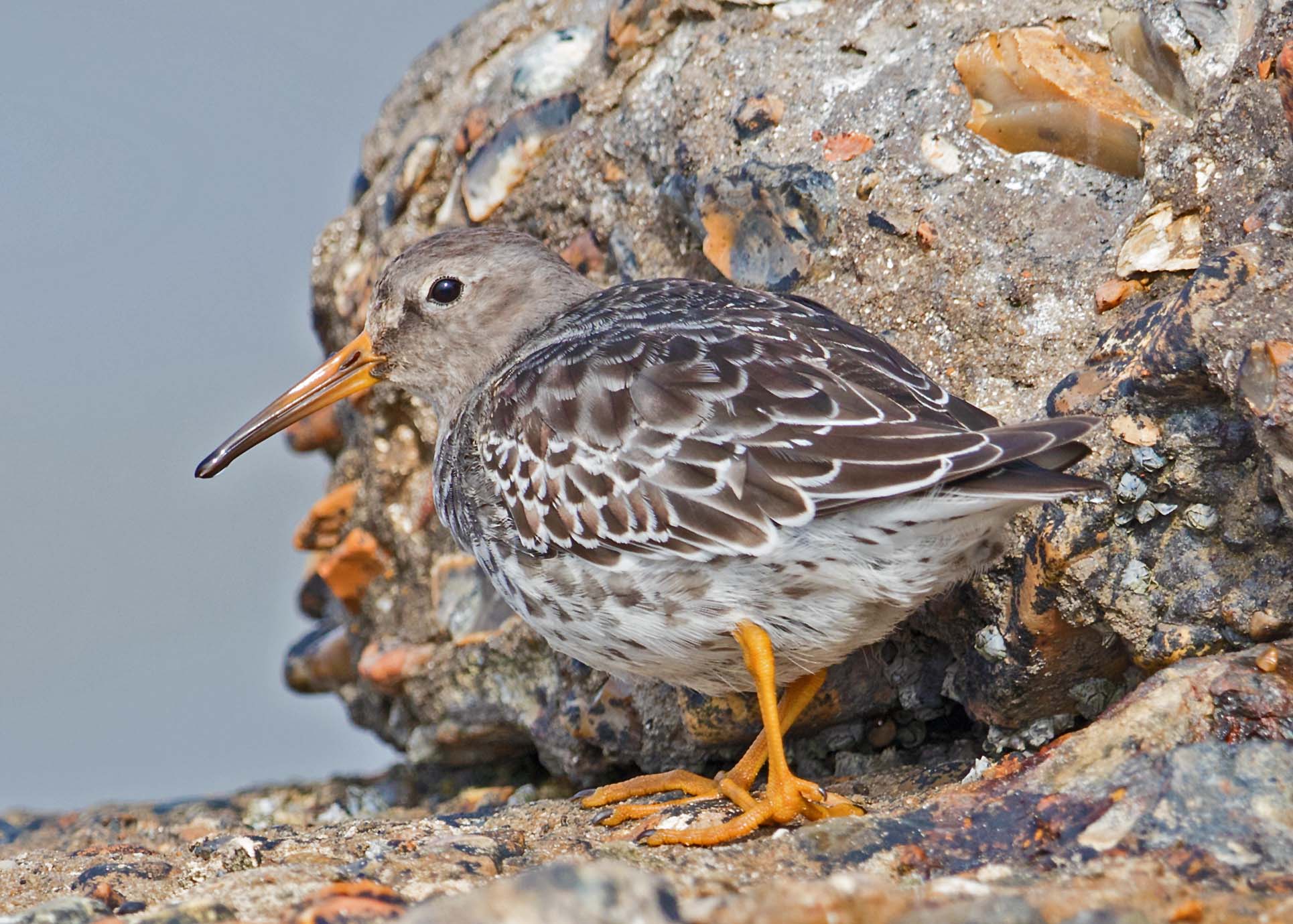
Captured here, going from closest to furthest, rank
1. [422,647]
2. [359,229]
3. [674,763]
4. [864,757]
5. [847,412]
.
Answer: [847,412]
[864,757]
[674,763]
[422,647]
[359,229]

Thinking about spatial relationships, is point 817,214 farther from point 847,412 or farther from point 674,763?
point 674,763

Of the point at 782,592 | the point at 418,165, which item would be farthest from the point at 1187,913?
the point at 418,165

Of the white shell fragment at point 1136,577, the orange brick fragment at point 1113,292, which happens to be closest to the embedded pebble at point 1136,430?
the white shell fragment at point 1136,577

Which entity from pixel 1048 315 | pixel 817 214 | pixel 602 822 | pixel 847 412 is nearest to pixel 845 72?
pixel 817 214

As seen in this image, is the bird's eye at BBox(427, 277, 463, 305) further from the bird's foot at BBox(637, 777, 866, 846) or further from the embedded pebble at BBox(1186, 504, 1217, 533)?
the embedded pebble at BBox(1186, 504, 1217, 533)

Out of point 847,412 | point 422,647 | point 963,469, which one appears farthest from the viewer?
point 422,647

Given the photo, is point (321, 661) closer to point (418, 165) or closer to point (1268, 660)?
point (418, 165)
